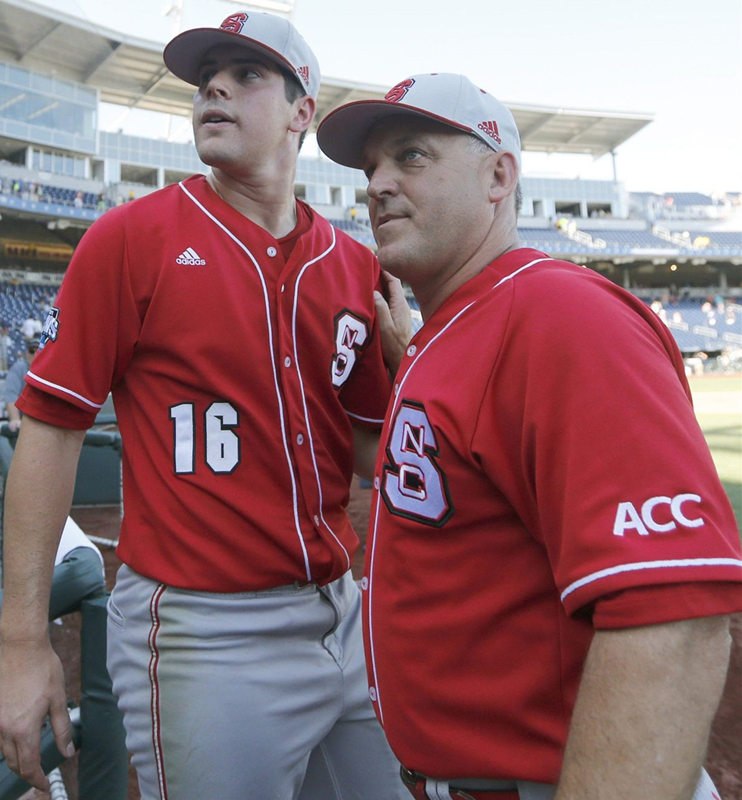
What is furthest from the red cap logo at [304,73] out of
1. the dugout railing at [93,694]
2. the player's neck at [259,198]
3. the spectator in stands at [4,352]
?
the spectator in stands at [4,352]

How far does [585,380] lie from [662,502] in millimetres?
174

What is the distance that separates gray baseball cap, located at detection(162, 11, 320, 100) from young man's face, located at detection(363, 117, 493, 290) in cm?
46

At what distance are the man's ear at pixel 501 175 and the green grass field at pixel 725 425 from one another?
15.0 feet

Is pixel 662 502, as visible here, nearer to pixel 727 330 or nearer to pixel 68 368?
pixel 68 368

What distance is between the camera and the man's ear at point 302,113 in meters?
1.73

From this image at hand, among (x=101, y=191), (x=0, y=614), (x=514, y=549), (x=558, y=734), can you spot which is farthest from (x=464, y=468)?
(x=101, y=191)

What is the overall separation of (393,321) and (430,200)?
0.58 m

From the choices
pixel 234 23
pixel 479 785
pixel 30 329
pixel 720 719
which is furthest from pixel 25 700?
pixel 30 329

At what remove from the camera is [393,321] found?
5.99ft

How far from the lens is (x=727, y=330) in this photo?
31.8 metres

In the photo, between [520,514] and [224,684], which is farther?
[224,684]

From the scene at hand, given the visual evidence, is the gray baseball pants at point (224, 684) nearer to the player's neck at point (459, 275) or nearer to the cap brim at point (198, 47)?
the player's neck at point (459, 275)

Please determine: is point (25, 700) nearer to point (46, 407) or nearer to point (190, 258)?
point (46, 407)

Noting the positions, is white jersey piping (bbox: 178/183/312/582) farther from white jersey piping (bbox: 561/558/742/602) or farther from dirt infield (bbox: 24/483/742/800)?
dirt infield (bbox: 24/483/742/800)
